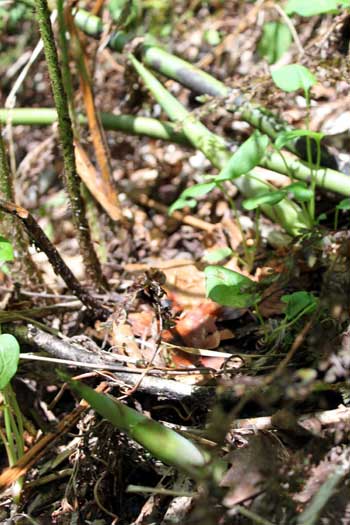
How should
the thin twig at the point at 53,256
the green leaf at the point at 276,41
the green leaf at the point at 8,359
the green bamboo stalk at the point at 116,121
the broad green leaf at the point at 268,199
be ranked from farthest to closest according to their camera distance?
the green leaf at the point at 276,41 < the green bamboo stalk at the point at 116,121 < the broad green leaf at the point at 268,199 < the thin twig at the point at 53,256 < the green leaf at the point at 8,359

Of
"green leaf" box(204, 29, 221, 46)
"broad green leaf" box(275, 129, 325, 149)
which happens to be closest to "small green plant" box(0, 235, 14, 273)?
"broad green leaf" box(275, 129, 325, 149)

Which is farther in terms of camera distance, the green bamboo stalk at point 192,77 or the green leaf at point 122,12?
the green leaf at point 122,12

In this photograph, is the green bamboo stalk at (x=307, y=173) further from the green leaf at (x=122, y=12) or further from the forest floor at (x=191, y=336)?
the green leaf at (x=122, y=12)

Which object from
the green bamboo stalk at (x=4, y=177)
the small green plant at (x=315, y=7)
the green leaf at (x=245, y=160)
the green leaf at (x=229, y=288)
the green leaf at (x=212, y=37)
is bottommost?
the green leaf at (x=229, y=288)

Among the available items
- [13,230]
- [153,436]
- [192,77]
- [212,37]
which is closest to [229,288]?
[153,436]

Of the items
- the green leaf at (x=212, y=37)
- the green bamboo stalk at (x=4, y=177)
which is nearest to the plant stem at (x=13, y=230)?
the green bamboo stalk at (x=4, y=177)

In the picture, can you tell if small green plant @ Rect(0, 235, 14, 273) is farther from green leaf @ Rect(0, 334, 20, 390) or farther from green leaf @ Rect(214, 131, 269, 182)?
green leaf @ Rect(214, 131, 269, 182)
